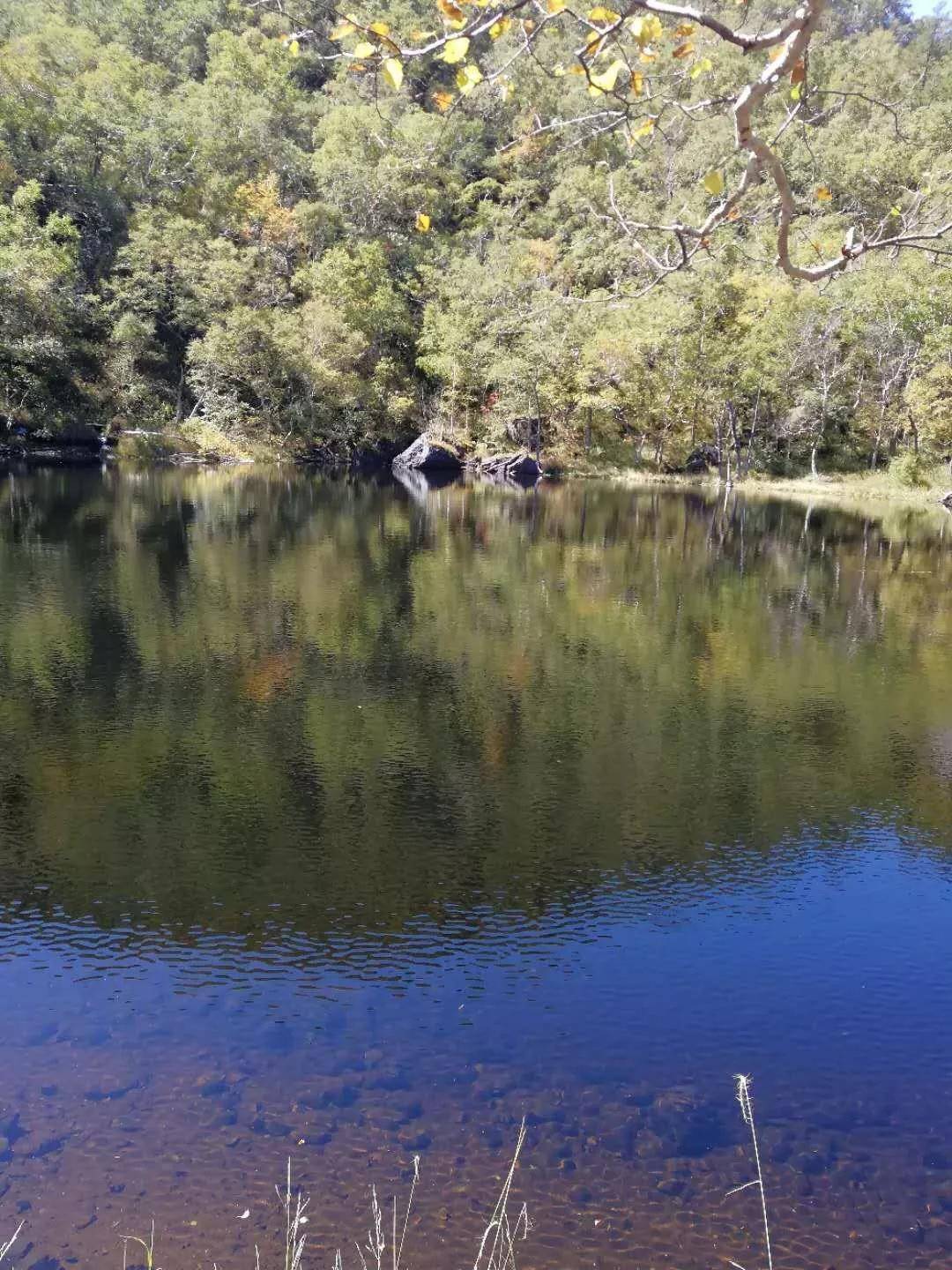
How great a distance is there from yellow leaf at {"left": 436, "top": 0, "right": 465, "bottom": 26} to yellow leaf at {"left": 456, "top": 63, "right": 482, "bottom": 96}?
0.17 meters

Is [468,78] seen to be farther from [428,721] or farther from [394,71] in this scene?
[428,721]

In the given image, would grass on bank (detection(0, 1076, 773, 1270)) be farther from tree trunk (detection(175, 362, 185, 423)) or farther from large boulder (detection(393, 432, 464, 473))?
tree trunk (detection(175, 362, 185, 423))

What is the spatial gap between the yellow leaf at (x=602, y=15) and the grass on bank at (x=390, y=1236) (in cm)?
457

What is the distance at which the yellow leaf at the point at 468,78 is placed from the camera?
350 centimetres

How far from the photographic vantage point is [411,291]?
58281mm

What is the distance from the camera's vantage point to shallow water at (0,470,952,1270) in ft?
14.8

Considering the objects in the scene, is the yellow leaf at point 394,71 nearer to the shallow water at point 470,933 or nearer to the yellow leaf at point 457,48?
the yellow leaf at point 457,48

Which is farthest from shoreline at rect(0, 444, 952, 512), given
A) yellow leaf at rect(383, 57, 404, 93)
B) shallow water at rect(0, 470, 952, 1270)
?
yellow leaf at rect(383, 57, 404, 93)

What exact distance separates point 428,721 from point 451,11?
27.5 ft

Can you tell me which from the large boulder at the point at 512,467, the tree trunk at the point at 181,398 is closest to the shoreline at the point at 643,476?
the large boulder at the point at 512,467

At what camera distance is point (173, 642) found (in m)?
14.0

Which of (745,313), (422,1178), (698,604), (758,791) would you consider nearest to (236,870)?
(422,1178)

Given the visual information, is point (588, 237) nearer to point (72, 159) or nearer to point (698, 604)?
point (72, 159)

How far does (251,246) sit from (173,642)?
1854 inches
